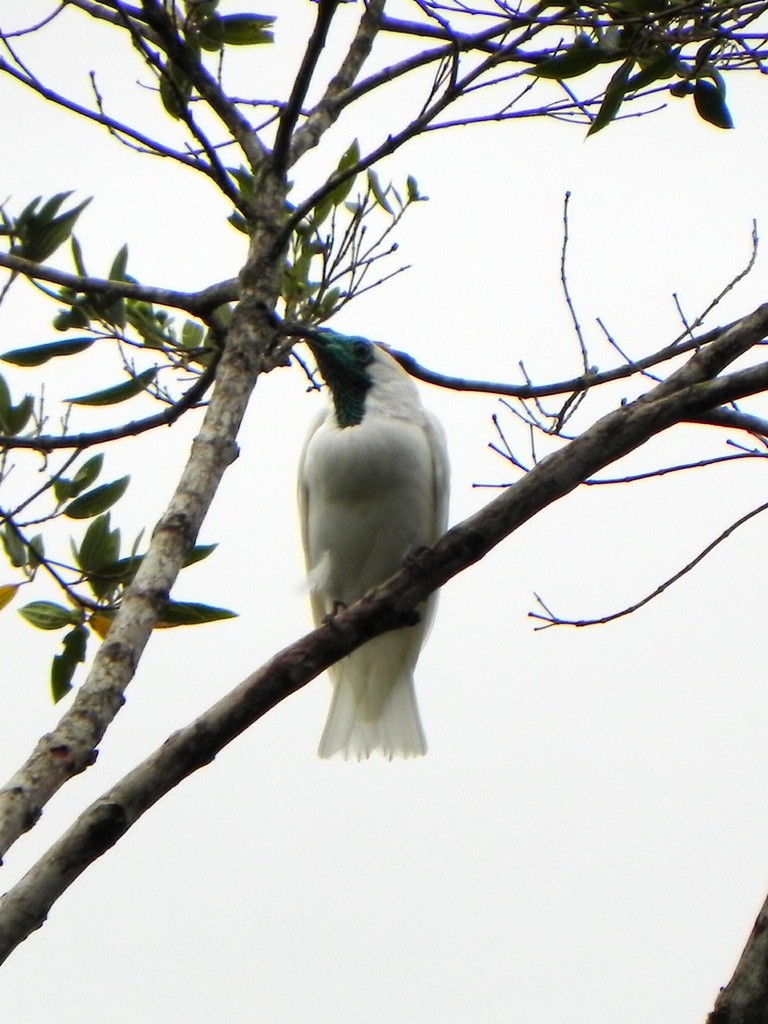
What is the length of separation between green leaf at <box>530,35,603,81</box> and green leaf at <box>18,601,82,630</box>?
1.88 m

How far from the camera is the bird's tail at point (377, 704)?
216 inches

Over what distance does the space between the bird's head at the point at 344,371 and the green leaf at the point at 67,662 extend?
189 cm

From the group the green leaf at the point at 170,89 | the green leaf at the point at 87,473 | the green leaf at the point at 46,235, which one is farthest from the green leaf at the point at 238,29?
the green leaf at the point at 87,473

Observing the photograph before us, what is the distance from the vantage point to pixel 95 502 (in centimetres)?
360

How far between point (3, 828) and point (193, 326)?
101 inches

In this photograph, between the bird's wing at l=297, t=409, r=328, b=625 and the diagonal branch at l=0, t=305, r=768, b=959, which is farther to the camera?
the bird's wing at l=297, t=409, r=328, b=625

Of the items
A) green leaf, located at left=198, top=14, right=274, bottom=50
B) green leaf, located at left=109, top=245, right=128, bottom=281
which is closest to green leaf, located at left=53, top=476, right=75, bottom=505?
green leaf, located at left=109, top=245, right=128, bottom=281

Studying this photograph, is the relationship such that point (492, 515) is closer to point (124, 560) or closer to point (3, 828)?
point (124, 560)

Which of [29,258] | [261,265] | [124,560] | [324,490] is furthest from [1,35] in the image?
[324,490]

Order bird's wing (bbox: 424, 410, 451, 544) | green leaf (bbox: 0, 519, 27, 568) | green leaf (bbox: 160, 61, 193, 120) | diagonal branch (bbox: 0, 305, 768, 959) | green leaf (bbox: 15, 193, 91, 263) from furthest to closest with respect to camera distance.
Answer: bird's wing (bbox: 424, 410, 451, 544)
green leaf (bbox: 160, 61, 193, 120)
green leaf (bbox: 15, 193, 91, 263)
green leaf (bbox: 0, 519, 27, 568)
diagonal branch (bbox: 0, 305, 768, 959)

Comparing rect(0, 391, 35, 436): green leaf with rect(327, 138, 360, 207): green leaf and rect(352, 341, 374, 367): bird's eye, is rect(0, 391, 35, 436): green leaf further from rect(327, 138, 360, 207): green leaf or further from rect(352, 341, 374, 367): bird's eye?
rect(352, 341, 374, 367): bird's eye

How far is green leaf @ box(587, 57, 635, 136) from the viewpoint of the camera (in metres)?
3.53

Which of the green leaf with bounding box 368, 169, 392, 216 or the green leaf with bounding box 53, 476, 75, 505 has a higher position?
the green leaf with bounding box 368, 169, 392, 216

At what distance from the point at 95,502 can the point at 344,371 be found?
193 centimetres
